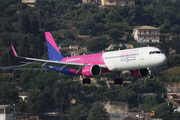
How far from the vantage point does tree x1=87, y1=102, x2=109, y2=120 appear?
552 feet

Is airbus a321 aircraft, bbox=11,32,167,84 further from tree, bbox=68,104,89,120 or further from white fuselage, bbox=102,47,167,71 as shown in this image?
tree, bbox=68,104,89,120

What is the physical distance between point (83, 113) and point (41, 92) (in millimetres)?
26001

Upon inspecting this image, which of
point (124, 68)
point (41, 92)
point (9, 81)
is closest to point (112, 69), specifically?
point (124, 68)

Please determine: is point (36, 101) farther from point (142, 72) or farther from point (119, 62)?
point (119, 62)

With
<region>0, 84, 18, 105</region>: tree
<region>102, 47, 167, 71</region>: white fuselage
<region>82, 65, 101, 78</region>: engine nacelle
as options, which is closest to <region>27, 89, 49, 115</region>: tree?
<region>0, 84, 18, 105</region>: tree

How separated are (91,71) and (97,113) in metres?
114

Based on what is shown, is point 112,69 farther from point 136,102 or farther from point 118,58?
point 136,102

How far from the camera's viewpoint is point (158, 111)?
6821 inches

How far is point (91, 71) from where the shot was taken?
58.5 meters

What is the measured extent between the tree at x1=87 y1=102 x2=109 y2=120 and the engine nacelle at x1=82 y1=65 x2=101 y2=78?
111081 millimetres

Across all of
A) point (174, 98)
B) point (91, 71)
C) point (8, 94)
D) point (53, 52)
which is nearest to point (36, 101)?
point (8, 94)

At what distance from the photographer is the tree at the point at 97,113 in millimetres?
168250

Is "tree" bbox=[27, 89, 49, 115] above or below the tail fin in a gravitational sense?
below

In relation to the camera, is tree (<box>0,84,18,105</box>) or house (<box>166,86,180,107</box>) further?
house (<box>166,86,180,107</box>)
